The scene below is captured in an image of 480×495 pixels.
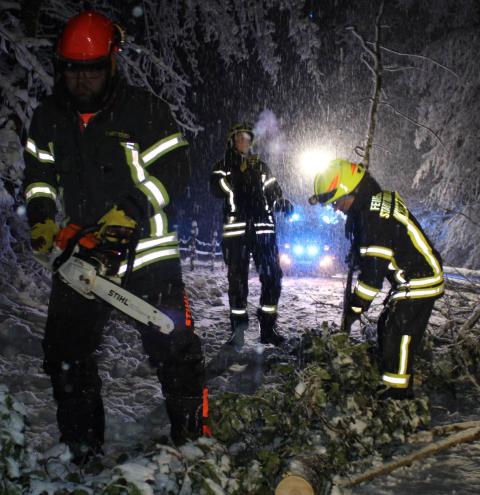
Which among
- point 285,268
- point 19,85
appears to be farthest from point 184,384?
point 285,268

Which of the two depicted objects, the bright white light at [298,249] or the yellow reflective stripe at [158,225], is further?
the bright white light at [298,249]

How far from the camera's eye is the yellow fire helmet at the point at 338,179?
332 cm

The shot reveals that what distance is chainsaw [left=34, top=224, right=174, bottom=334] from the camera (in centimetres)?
202

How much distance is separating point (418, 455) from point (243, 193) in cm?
326

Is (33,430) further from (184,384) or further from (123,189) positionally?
(123,189)

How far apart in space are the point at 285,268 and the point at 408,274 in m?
9.50

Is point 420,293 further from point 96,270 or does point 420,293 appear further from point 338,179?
point 96,270

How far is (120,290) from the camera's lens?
207 centimetres

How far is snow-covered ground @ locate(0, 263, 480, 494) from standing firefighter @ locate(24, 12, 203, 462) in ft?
1.36

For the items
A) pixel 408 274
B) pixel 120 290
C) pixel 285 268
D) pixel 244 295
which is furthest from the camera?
pixel 285 268

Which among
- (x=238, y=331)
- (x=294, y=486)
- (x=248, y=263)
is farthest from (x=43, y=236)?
(x=238, y=331)

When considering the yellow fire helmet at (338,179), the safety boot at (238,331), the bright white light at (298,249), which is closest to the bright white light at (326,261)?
the bright white light at (298,249)

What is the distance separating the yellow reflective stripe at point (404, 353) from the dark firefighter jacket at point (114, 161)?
79.7 inches

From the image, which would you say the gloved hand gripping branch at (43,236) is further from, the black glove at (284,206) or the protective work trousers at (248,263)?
the black glove at (284,206)
